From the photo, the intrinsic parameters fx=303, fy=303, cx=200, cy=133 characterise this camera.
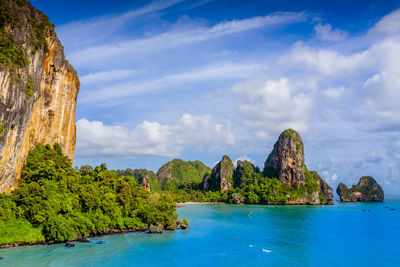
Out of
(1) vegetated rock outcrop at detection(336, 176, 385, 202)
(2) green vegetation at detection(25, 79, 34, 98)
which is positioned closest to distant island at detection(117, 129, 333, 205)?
(1) vegetated rock outcrop at detection(336, 176, 385, 202)

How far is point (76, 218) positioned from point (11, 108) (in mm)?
13216

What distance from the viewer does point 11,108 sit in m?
30.6

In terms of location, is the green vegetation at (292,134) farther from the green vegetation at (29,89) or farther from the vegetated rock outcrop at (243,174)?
the green vegetation at (29,89)

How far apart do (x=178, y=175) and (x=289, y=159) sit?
5991cm

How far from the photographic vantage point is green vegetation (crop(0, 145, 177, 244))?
29922mm

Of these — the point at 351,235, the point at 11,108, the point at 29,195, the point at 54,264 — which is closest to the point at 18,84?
the point at 11,108

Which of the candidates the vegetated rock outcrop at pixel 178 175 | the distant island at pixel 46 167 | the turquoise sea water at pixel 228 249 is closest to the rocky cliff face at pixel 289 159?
the vegetated rock outcrop at pixel 178 175

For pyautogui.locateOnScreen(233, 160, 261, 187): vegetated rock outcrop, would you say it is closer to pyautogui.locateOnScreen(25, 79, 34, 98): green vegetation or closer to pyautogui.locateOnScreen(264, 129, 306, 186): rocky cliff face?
pyautogui.locateOnScreen(264, 129, 306, 186): rocky cliff face

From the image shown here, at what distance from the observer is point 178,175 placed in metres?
152

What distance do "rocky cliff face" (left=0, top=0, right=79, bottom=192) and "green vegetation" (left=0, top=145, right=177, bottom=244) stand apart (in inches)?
93.7

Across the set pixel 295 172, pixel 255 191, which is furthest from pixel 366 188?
pixel 255 191

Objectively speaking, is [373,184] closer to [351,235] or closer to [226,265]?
[351,235]

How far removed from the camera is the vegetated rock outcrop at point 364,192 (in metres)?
129

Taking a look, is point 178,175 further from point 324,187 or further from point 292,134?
point 324,187
